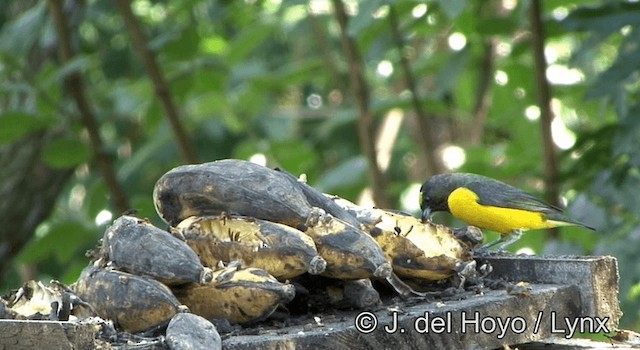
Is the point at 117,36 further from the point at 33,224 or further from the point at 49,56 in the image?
the point at 33,224

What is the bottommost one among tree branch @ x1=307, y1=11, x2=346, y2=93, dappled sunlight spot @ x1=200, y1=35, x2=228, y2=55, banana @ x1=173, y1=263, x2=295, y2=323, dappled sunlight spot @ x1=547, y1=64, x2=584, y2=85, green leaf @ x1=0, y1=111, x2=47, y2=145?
banana @ x1=173, y1=263, x2=295, y2=323

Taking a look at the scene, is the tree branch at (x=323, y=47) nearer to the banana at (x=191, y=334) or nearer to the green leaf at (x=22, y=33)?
the green leaf at (x=22, y=33)

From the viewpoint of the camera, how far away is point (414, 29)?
4.98 metres

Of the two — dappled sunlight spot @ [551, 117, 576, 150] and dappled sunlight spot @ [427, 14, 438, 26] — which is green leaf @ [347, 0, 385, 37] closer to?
dappled sunlight spot @ [427, 14, 438, 26]

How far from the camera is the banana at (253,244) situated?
6.12 ft

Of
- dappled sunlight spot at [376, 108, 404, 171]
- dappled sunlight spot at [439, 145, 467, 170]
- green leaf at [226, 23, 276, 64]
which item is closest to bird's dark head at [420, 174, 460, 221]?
green leaf at [226, 23, 276, 64]

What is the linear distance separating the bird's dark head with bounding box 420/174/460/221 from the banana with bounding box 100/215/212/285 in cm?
89

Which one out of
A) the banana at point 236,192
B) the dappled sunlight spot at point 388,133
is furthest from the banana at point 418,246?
the dappled sunlight spot at point 388,133

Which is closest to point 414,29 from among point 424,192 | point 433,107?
point 433,107

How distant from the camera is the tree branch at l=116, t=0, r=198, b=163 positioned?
468 centimetres

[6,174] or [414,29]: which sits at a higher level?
[414,29]

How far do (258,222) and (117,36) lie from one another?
17.5 feet

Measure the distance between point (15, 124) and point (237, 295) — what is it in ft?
9.77

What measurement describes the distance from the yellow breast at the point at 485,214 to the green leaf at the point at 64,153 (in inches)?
99.3
